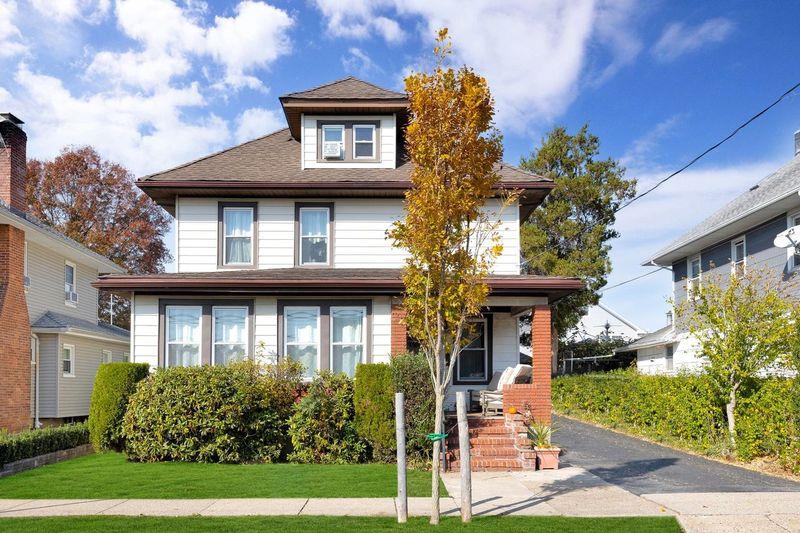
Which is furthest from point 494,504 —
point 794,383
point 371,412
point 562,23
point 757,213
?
point 757,213

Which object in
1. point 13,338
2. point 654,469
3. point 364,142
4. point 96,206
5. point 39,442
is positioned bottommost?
point 654,469

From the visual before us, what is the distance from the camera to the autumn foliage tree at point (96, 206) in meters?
35.2

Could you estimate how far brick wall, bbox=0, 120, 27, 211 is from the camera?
68.8 feet

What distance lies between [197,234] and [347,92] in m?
5.30

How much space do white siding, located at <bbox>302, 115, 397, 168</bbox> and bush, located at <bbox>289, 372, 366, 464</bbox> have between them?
21.0 feet

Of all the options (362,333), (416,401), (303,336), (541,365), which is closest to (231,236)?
(303,336)

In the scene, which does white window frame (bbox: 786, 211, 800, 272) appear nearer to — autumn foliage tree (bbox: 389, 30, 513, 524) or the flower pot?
the flower pot

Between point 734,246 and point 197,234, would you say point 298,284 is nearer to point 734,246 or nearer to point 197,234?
point 197,234

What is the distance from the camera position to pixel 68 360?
867 inches

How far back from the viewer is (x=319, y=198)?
16.8m

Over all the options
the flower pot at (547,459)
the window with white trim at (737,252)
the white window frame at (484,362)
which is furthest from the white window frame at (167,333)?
the window with white trim at (737,252)

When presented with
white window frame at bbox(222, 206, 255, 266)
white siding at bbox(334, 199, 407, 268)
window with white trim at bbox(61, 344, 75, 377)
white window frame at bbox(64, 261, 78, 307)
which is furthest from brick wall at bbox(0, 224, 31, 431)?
white siding at bbox(334, 199, 407, 268)

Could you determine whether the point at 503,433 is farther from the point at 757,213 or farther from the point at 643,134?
the point at 643,134

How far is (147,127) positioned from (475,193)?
41.9 feet
